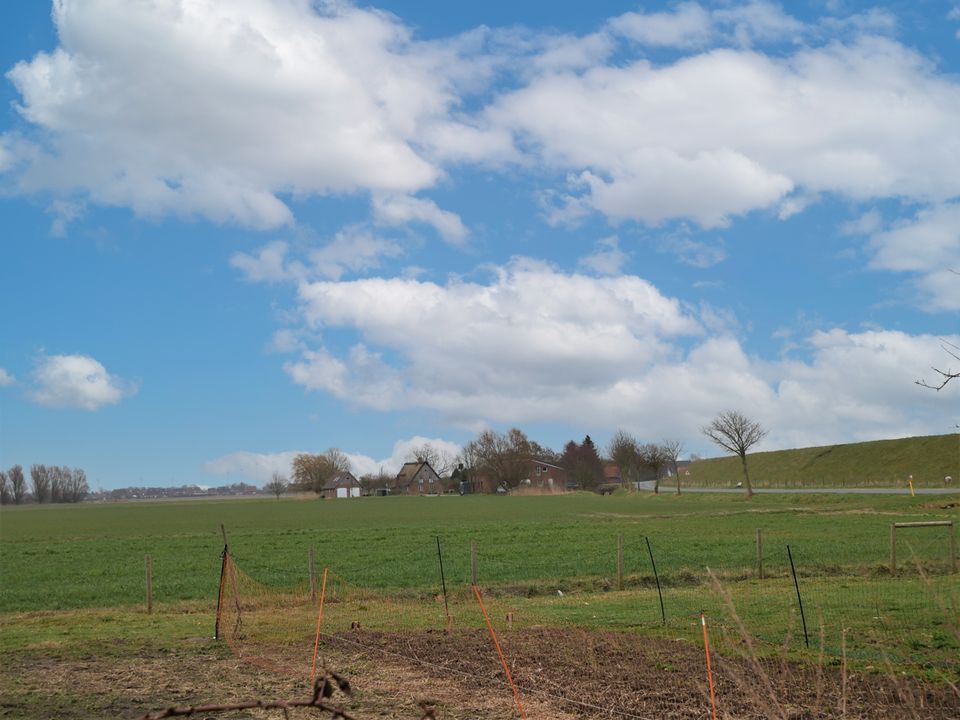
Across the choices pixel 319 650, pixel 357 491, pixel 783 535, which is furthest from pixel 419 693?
pixel 357 491

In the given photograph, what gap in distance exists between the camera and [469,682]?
11422 millimetres

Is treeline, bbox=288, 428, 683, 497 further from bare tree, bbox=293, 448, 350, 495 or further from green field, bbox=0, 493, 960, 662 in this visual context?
green field, bbox=0, 493, 960, 662

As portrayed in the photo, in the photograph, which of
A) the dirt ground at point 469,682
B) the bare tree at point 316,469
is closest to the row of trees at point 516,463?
the bare tree at point 316,469

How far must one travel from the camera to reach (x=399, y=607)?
66.5ft

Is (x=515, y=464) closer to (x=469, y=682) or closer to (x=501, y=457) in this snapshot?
(x=501, y=457)

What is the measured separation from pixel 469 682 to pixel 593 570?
1605 cm

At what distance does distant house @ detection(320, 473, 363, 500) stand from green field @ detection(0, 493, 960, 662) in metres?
111

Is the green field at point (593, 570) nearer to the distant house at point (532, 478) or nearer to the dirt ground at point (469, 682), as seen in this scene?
the dirt ground at point (469, 682)

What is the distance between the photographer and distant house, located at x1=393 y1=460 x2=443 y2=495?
170 meters

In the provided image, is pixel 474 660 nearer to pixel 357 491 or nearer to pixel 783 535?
pixel 783 535

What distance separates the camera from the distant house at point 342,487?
165 metres

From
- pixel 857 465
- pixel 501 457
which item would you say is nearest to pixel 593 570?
pixel 857 465

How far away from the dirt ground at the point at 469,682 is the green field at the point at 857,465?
77797 mm

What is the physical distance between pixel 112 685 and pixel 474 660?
5.11 m
